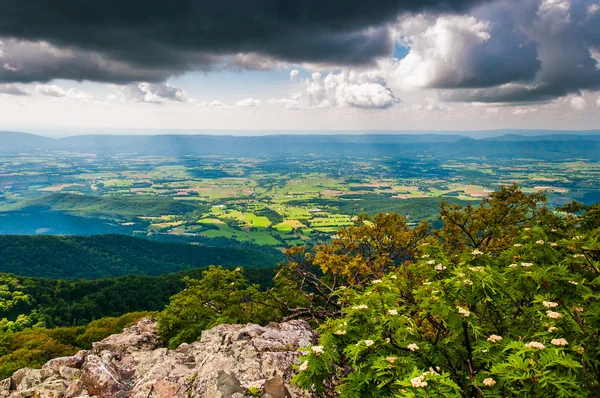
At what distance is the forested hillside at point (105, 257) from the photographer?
14938cm

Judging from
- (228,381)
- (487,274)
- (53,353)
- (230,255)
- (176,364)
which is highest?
(487,274)

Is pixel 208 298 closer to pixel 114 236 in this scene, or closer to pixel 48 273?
pixel 48 273

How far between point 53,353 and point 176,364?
2619 cm

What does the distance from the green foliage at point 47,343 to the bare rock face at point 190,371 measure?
13359mm

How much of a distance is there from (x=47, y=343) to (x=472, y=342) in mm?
→ 42035

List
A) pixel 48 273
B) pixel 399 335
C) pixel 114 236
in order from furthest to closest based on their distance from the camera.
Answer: pixel 114 236 < pixel 48 273 < pixel 399 335

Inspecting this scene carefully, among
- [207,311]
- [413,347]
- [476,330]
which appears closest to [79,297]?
[207,311]

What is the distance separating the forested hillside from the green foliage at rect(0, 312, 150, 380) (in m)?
118

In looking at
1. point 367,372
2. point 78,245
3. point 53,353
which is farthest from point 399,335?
point 78,245

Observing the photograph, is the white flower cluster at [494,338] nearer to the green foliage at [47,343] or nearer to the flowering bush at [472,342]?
the flowering bush at [472,342]

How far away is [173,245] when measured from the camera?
627 feet

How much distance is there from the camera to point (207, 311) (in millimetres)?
25859

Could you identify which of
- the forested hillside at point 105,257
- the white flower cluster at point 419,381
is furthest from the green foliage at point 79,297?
the white flower cluster at point 419,381

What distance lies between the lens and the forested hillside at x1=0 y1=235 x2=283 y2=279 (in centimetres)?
14938
